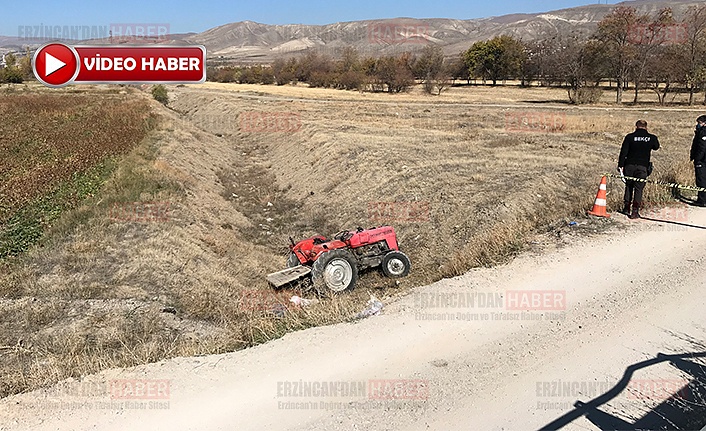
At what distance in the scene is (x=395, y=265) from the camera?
32.7 ft

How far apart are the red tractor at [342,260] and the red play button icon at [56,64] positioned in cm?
804

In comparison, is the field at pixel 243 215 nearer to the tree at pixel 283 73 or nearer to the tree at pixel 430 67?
the tree at pixel 430 67

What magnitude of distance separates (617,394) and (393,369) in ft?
7.21

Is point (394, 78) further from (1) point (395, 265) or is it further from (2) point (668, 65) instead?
(1) point (395, 265)

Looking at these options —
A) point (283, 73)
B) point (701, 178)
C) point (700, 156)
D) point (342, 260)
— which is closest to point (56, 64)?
point (342, 260)

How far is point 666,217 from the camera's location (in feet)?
33.4

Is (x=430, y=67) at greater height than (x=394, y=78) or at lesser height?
greater

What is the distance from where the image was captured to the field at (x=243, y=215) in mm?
7020

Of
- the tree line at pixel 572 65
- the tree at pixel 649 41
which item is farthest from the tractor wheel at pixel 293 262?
the tree at pixel 649 41

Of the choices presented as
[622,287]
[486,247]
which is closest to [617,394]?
[622,287]

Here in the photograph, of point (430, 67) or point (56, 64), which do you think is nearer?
point (56, 64)

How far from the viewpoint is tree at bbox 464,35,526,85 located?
278 feet

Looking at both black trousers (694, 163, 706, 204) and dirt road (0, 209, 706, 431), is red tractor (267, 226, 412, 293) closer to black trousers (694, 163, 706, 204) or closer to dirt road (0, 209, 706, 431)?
dirt road (0, 209, 706, 431)

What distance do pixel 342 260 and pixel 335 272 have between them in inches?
10.3
